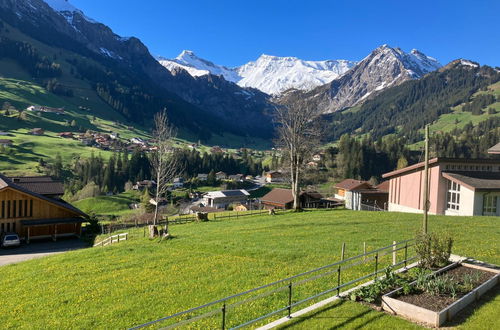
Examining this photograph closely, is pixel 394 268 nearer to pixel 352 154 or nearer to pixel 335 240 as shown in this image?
pixel 335 240

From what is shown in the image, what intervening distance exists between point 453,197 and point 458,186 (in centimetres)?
131

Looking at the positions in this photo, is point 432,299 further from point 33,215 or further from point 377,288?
point 33,215

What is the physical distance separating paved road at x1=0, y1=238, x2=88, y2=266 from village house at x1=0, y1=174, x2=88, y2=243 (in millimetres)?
1559

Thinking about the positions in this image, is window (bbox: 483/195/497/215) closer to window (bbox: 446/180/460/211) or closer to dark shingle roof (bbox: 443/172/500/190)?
dark shingle roof (bbox: 443/172/500/190)

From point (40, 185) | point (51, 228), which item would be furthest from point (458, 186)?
point (40, 185)

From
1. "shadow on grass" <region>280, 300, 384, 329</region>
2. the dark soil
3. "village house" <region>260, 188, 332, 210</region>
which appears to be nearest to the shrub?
the dark soil

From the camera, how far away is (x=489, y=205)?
35625 millimetres

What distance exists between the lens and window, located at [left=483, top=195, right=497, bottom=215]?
3541 cm

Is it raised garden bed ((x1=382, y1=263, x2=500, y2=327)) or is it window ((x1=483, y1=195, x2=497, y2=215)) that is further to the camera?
window ((x1=483, y1=195, x2=497, y2=215))

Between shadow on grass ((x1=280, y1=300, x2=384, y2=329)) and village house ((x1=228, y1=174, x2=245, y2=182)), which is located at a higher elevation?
shadow on grass ((x1=280, y1=300, x2=384, y2=329))

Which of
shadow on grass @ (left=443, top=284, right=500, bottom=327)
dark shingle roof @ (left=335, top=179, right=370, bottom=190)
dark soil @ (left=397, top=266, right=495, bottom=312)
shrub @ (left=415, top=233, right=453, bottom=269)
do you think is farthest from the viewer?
dark shingle roof @ (left=335, top=179, right=370, bottom=190)

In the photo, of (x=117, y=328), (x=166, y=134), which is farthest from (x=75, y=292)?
(x=166, y=134)

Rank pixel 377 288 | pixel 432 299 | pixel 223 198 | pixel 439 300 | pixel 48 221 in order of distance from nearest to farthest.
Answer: pixel 439 300 → pixel 432 299 → pixel 377 288 → pixel 48 221 → pixel 223 198

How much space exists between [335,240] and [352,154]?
130 metres
